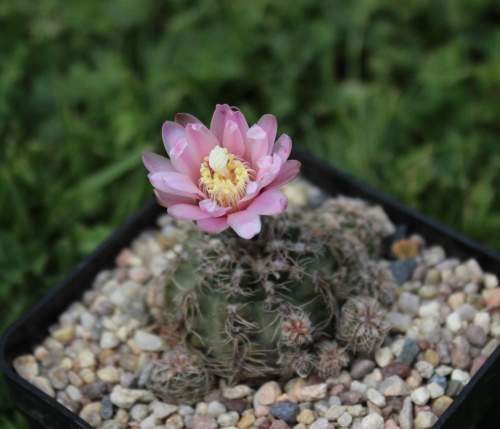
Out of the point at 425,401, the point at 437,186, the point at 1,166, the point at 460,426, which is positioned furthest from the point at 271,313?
the point at 1,166

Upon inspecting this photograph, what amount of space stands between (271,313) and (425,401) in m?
0.44

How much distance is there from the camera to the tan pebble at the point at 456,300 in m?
2.12

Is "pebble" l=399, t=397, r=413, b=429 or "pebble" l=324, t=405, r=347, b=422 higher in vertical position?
"pebble" l=324, t=405, r=347, b=422

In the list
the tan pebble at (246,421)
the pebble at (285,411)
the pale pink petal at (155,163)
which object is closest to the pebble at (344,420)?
the pebble at (285,411)

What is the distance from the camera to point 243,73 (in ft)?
10.7

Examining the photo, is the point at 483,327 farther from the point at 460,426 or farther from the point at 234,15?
the point at 234,15

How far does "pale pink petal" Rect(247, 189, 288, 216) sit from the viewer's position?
158 centimetres

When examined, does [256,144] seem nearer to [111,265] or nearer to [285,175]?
[285,175]

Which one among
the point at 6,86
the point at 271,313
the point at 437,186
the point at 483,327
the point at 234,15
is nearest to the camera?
the point at 271,313

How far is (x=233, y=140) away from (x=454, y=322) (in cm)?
82

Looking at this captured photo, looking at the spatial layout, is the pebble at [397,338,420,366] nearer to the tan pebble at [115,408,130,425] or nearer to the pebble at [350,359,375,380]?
the pebble at [350,359,375,380]

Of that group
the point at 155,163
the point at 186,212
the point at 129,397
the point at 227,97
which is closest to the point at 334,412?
the point at 129,397

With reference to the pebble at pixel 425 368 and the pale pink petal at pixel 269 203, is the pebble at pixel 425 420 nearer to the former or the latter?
the pebble at pixel 425 368

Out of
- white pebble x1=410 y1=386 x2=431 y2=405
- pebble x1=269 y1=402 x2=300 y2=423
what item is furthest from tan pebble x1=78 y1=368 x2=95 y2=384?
white pebble x1=410 y1=386 x2=431 y2=405
